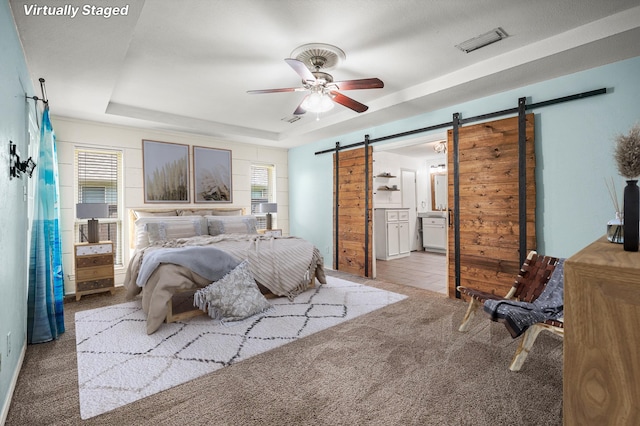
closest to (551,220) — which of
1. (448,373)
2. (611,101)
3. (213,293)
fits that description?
(611,101)

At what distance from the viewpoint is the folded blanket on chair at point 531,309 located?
2.17m

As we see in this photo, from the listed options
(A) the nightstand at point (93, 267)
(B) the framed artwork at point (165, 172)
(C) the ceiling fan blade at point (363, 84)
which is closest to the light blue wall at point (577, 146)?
(C) the ceiling fan blade at point (363, 84)

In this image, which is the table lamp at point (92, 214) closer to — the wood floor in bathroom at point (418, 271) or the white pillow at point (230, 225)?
the white pillow at point (230, 225)

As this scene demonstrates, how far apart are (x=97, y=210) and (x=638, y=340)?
5209mm

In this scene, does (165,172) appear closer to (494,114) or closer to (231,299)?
(231,299)

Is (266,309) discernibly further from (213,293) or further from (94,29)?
(94,29)

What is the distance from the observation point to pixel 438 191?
8.39 meters

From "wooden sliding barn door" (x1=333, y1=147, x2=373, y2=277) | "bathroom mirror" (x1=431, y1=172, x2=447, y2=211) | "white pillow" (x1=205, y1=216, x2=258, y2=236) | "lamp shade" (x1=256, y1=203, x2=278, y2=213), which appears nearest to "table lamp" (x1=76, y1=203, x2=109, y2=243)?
"white pillow" (x1=205, y1=216, x2=258, y2=236)

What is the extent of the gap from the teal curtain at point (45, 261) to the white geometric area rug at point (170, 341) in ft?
0.99

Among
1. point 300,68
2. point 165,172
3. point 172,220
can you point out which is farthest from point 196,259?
point 165,172

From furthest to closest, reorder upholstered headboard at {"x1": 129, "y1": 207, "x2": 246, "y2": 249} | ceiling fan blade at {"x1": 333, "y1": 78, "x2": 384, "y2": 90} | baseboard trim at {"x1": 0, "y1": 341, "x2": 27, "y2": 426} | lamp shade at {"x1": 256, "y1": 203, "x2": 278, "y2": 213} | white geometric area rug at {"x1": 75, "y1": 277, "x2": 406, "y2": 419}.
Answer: lamp shade at {"x1": 256, "y1": 203, "x2": 278, "y2": 213}
upholstered headboard at {"x1": 129, "y1": 207, "x2": 246, "y2": 249}
ceiling fan blade at {"x1": 333, "y1": 78, "x2": 384, "y2": 90}
white geometric area rug at {"x1": 75, "y1": 277, "x2": 406, "y2": 419}
baseboard trim at {"x1": 0, "y1": 341, "x2": 27, "y2": 426}

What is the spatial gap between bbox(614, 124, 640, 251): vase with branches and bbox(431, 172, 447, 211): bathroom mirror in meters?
7.23

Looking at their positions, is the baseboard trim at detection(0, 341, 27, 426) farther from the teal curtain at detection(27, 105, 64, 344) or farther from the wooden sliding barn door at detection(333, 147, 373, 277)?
the wooden sliding barn door at detection(333, 147, 373, 277)

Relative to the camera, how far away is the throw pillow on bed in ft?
10.5
